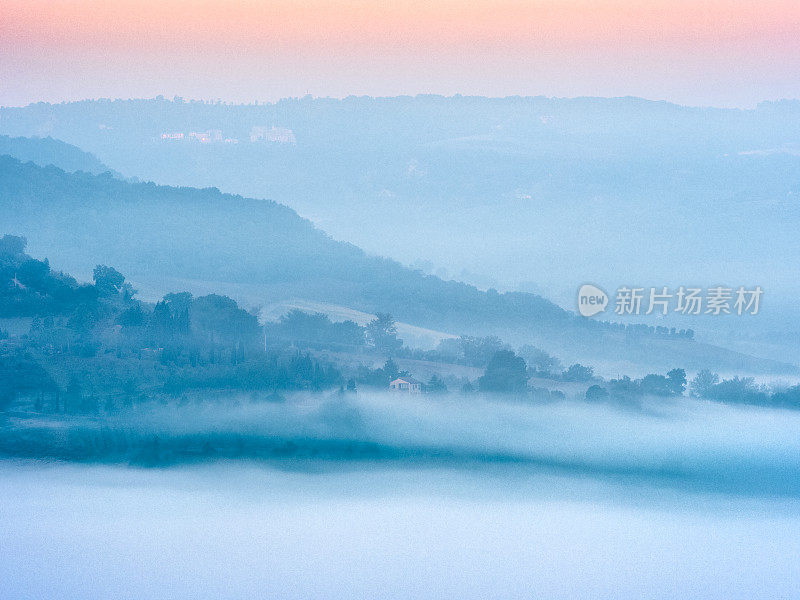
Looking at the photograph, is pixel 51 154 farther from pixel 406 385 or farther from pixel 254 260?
pixel 406 385

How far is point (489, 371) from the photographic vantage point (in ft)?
20.8

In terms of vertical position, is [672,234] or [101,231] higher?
[672,234]

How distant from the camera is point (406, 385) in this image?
6.34 meters

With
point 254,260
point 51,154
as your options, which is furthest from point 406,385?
point 51,154

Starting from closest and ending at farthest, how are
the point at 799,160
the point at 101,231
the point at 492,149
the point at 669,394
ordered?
the point at 669,394
the point at 101,231
the point at 799,160
the point at 492,149

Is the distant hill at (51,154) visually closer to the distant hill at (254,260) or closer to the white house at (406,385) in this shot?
the distant hill at (254,260)

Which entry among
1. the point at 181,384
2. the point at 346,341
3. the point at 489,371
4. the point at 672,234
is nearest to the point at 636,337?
the point at 489,371

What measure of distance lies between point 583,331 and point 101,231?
14.5ft

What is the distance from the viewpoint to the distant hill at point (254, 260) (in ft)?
21.8

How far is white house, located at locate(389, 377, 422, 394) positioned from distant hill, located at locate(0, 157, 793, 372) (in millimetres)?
607

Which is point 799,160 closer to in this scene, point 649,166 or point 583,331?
point 649,166

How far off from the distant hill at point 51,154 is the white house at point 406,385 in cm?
406

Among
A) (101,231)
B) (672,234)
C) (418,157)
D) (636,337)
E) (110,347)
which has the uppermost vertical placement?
(418,157)

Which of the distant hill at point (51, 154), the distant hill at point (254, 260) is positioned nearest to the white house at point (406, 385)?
the distant hill at point (254, 260)
